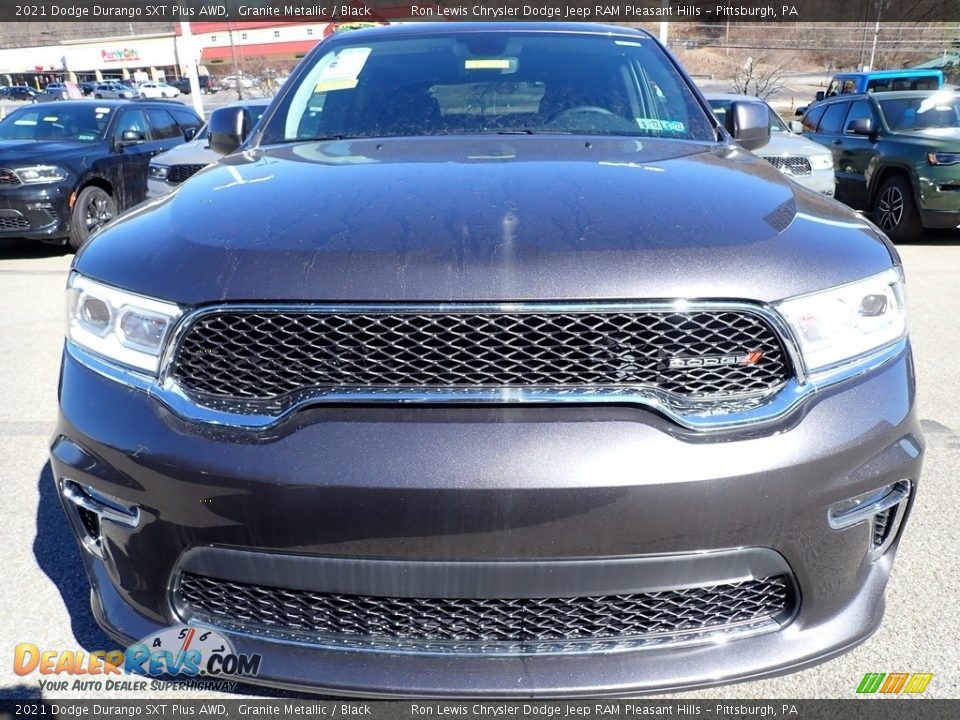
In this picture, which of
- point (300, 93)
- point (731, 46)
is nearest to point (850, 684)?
point (300, 93)

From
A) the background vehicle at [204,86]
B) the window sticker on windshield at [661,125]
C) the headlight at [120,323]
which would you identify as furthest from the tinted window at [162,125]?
the background vehicle at [204,86]

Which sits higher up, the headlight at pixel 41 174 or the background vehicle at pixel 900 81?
the background vehicle at pixel 900 81

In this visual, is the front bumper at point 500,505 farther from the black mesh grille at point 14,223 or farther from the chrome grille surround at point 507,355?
the black mesh grille at point 14,223

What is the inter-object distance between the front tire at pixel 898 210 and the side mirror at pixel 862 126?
24.5 inches

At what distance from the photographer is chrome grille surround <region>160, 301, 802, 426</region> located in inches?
57.6

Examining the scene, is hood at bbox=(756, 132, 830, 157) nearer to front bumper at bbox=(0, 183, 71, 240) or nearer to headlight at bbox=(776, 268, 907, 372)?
headlight at bbox=(776, 268, 907, 372)

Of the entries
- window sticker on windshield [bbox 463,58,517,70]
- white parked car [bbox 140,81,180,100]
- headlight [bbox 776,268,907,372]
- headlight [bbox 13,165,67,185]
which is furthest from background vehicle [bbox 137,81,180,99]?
headlight [bbox 776,268,907,372]

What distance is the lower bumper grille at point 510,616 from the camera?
155 cm

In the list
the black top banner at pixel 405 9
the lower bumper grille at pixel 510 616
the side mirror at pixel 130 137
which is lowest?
the lower bumper grille at pixel 510 616

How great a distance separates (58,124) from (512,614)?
9.86m

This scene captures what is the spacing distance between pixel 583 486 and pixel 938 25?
59.3m

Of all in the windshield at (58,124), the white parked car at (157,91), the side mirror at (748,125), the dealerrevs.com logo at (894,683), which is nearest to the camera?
the dealerrevs.com logo at (894,683)

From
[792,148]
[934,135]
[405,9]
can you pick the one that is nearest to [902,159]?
[934,135]

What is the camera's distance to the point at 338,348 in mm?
1497
